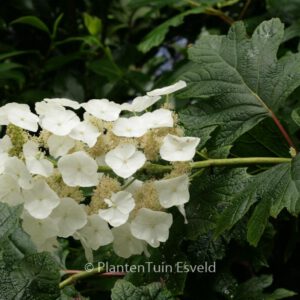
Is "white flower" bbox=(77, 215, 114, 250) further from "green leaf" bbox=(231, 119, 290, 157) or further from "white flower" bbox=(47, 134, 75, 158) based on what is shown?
"green leaf" bbox=(231, 119, 290, 157)

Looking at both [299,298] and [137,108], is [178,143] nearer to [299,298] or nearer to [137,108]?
[137,108]

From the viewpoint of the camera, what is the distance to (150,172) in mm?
924

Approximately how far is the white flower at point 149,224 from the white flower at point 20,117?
0.20 meters

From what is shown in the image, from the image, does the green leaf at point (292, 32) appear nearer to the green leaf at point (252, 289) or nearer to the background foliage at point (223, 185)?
the background foliage at point (223, 185)

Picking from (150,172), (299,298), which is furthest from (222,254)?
(299,298)

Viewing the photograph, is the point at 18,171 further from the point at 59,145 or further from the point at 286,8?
the point at 286,8

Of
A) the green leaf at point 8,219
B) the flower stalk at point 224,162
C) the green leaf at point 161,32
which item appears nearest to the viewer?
the green leaf at point 8,219

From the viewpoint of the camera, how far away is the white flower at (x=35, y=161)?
0.84 metres

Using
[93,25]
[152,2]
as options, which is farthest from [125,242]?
[93,25]

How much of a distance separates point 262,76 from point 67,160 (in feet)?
1.34

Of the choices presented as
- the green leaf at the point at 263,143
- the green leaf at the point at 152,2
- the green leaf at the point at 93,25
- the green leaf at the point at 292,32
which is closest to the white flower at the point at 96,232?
the green leaf at the point at 263,143

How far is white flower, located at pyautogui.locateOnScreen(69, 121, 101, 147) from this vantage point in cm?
88

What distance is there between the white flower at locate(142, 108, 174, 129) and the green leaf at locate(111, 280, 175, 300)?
230 mm

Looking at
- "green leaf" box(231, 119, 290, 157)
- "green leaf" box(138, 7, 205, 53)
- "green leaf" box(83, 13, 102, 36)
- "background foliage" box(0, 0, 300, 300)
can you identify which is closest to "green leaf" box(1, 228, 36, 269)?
"background foliage" box(0, 0, 300, 300)
